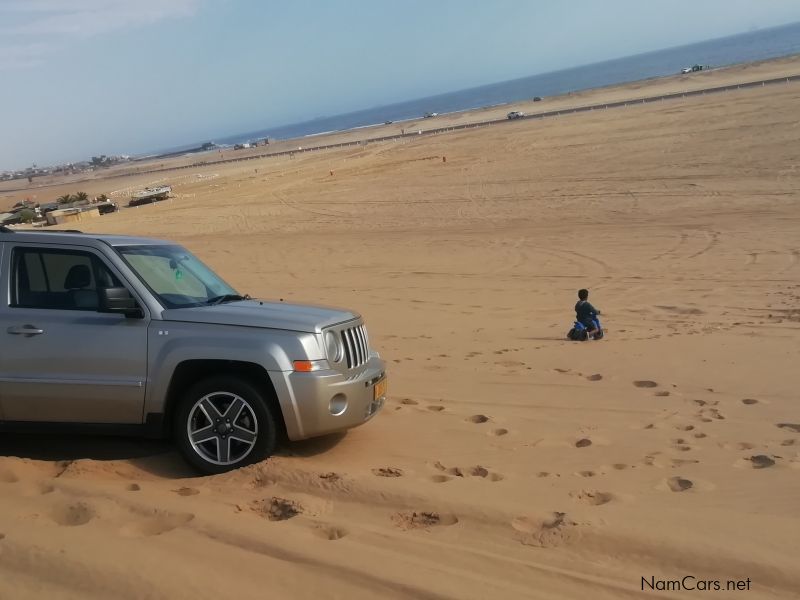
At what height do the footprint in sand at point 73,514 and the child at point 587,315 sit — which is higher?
the footprint in sand at point 73,514

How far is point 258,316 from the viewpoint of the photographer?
579cm

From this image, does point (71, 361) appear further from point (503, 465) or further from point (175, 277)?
point (503, 465)

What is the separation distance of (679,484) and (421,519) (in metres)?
1.85

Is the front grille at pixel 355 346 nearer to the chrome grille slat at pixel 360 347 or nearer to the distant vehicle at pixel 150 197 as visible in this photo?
the chrome grille slat at pixel 360 347

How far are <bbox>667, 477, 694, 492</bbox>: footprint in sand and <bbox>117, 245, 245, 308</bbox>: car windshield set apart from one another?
3528 millimetres

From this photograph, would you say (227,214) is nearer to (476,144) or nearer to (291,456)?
(476,144)

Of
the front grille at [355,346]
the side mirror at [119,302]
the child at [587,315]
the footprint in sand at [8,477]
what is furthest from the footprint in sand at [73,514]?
the child at [587,315]

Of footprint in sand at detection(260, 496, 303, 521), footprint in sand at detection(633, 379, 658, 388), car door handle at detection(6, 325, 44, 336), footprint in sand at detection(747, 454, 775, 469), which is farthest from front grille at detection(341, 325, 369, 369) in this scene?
footprint in sand at detection(633, 379, 658, 388)

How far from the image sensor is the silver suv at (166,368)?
5590 mm

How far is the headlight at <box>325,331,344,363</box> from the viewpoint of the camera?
5.78 m

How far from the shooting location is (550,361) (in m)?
9.66

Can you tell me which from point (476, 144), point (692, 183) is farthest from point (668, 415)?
point (476, 144)

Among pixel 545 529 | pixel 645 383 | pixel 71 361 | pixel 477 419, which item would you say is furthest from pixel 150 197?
pixel 545 529

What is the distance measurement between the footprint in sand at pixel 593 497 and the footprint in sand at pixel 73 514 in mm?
2957
